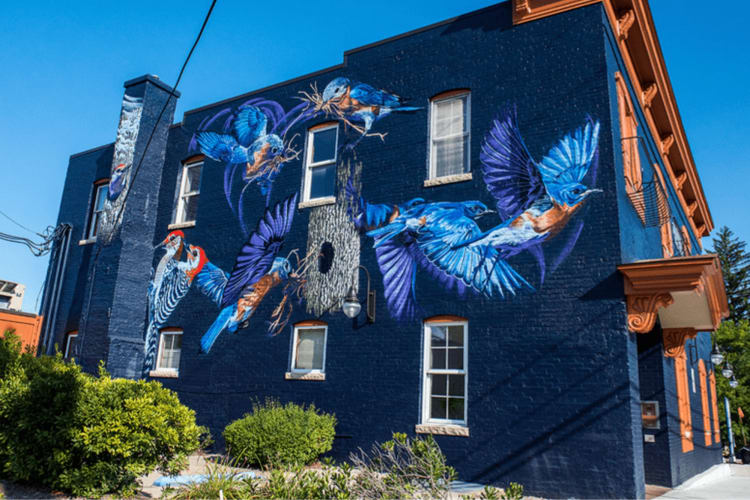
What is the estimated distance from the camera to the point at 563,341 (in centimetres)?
963

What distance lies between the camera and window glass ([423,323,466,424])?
1048cm

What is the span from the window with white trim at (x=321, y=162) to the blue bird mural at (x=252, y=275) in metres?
0.52

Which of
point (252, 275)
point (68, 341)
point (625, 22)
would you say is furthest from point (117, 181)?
point (625, 22)

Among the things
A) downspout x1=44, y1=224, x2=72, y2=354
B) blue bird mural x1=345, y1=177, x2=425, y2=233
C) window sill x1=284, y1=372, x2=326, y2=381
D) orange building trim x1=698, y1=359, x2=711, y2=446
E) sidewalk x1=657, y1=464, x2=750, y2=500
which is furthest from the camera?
downspout x1=44, y1=224, x2=72, y2=354

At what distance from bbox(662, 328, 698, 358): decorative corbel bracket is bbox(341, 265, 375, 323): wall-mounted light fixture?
19.5 ft

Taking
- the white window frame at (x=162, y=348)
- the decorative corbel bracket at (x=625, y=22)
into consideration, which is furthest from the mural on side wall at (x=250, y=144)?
the decorative corbel bracket at (x=625, y=22)

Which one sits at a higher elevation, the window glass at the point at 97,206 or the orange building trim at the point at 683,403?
the window glass at the point at 97,206

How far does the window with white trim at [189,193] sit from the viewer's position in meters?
15.6

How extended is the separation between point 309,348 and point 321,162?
425 centimetres

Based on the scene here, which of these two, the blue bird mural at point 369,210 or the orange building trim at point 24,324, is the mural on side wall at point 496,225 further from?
the orange building trim at point 24,324

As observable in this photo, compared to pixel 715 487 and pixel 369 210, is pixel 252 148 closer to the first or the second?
pixel 369 210

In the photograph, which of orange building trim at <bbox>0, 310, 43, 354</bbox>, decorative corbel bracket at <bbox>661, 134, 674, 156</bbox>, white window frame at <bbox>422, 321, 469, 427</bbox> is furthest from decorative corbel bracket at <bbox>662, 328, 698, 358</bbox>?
orange building trim at <bbox>0, 310, 43, 354</bbox>

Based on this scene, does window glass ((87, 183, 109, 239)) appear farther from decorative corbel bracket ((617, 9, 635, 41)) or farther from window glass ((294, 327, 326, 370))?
decorative corbel bracket ((617, 9, 635, 41))

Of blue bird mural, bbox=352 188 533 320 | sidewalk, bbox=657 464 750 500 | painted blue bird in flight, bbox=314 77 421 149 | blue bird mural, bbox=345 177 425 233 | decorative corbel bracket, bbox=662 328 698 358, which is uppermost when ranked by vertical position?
painted blue bird in flight, bbox=314 77 421 149
